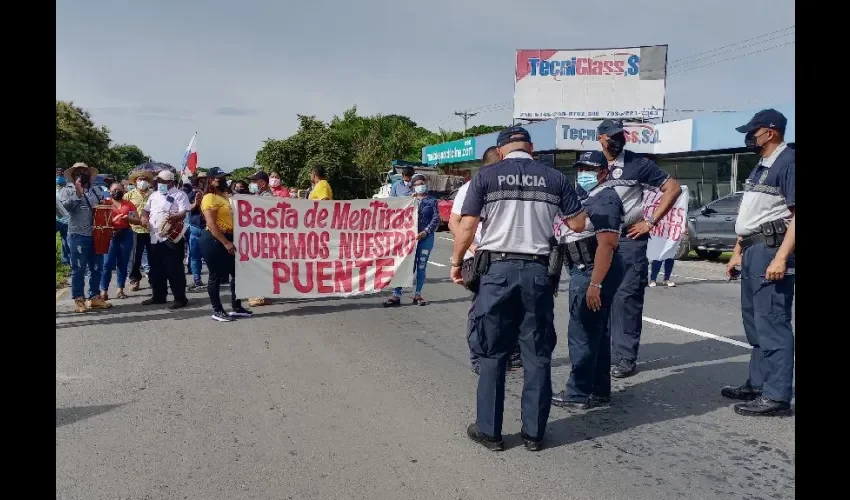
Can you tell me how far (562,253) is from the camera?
4539 mm

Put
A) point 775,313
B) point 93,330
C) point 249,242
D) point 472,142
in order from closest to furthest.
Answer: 1. point 775,313
2. point 93,330
3. point 249,242
4. point 472,142

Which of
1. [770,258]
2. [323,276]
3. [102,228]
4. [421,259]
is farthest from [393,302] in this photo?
[770,258]

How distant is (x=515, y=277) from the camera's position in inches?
151

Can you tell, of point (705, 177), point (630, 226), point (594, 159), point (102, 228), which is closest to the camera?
point (594, 159)

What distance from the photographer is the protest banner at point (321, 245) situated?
8344 mm

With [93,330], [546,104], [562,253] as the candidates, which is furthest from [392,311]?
[546,104]

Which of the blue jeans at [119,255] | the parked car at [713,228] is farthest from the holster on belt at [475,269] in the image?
the parked car at [713,228]

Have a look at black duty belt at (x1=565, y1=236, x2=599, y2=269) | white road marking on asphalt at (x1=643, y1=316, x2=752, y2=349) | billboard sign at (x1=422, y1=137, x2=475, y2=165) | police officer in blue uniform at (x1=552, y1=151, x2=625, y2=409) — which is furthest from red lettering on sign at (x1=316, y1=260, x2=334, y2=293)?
billboard sign at (x1=422, y1=137, x2=475, y2=165)

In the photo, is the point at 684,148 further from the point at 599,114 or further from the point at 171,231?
the point at 171,231

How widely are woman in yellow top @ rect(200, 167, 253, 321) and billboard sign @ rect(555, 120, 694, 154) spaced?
57.5ft

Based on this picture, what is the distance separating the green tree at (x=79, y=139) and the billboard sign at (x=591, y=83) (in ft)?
84.5

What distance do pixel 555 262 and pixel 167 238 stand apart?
6.28 meters

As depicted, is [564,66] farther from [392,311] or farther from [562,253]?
[562,253]
